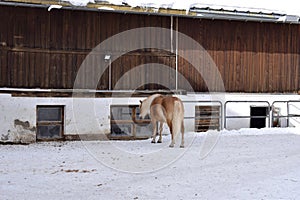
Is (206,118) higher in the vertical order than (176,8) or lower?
lower

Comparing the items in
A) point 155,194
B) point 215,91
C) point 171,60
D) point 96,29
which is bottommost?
point 155,194

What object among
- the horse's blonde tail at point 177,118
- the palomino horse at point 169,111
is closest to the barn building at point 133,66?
the palomino horse at point 169,111

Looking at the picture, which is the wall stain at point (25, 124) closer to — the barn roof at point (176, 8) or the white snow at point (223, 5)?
the barn roof at point (176, 8)

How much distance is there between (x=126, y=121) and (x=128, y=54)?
2036 millimetres

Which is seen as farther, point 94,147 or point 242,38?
point 242,38

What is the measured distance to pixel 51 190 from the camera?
5738 mm

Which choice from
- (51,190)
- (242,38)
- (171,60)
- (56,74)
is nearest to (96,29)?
(56,74)

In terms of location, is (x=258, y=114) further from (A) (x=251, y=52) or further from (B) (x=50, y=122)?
(B) (x=50, y=122)

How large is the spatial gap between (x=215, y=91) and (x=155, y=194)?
27.3ft

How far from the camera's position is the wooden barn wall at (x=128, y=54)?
11180 millimetres

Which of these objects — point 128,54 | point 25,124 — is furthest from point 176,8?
point 25,124

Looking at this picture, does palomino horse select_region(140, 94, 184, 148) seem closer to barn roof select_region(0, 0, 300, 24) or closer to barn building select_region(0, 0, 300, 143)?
barn building select_region(0, 0, 300, 143)

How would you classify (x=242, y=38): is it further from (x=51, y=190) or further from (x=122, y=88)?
(x=51, y=190)

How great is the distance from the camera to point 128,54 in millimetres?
12281
